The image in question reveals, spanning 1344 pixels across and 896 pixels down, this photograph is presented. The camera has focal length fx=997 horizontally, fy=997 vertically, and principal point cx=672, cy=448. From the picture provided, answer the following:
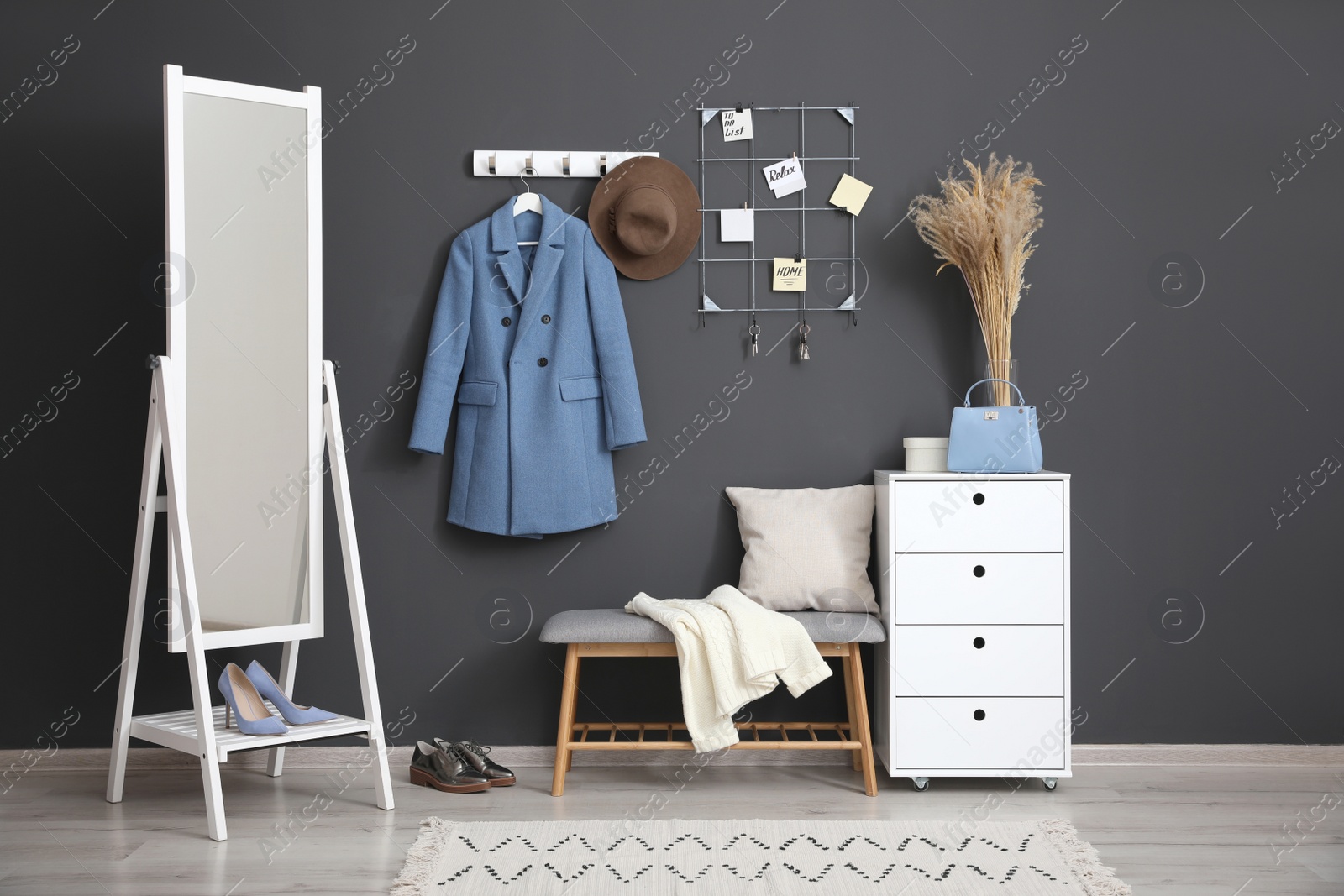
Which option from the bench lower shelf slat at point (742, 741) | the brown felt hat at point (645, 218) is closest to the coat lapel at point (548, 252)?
the brown felt hat at point (645, 218)

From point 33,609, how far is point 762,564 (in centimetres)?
203

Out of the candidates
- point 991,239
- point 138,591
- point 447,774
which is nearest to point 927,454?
point 991,239

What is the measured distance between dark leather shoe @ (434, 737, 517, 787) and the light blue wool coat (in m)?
0.57

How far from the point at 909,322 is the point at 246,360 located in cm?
177

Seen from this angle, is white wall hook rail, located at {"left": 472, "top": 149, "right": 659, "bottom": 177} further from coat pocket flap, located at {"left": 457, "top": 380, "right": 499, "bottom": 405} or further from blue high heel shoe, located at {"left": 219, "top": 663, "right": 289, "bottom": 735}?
Answer: blue high heel shoe, located at {"left": 219, "top": 663, "right": 289, "bottom": 735}

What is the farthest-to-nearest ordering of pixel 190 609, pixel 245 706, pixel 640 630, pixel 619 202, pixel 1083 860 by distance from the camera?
1. pixel 619 202
2. pixel 640 630
3. pixel 245 706
4. pixel 190 609
5. pixel 1083 860

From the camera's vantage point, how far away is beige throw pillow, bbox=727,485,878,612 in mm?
2639

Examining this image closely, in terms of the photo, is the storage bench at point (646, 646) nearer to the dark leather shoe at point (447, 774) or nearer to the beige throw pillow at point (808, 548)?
the beige throw pillow at point (808, 548)

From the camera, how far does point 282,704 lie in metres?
2.41

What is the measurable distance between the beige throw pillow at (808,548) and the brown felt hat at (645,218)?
72cm

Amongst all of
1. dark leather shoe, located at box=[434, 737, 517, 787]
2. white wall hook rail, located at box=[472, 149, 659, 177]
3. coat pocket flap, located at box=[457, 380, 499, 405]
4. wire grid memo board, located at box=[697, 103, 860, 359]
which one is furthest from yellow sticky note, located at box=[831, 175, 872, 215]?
dark leather shoe, located at box=[434, 737, 517, 787]

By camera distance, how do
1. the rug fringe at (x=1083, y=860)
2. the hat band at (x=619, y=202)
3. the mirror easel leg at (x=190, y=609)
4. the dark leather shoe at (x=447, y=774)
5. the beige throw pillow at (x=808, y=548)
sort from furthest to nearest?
the hat band at (x=619, y=202) → the beige throw pillow at (x=808, y=548) → the dark leather shoe at (x=447, y=774) → the mirror easel leg at (x=190, y=609) → the rug fringe at (x=1083, y=860)

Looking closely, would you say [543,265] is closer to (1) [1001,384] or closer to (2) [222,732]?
(1) [1001,384]

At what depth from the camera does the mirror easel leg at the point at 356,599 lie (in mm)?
2402
